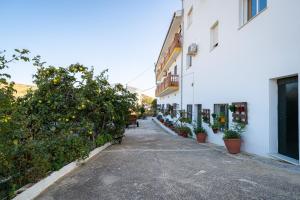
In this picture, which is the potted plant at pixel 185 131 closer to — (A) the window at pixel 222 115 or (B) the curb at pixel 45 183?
(A) the window at pixel 222 115

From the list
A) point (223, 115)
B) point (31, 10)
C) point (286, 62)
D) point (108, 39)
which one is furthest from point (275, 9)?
point (108, 39)

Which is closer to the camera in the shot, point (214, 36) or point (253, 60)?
point (253, 60)

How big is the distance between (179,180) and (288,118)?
4016 millimetres

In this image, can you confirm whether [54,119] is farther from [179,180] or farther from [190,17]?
→ [190,17]

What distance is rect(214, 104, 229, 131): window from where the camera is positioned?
9.95 metres

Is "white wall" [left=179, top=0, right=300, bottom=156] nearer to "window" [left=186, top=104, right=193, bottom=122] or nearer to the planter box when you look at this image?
the planter box

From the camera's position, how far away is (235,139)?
27.9 ft

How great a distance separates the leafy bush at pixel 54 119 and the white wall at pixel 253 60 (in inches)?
174

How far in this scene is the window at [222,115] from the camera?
9945mm

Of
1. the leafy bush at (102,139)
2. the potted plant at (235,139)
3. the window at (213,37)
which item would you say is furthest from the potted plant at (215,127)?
the leafy bush at (102,139)

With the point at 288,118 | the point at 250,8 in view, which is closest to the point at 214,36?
the point at 250,8

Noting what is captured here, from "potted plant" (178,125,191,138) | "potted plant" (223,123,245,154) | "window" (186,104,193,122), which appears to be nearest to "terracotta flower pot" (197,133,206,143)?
"potted plant" (178,125,191,138)

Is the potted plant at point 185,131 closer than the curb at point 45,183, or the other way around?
the curb at point 45,183

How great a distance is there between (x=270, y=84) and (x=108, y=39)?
13.7 m
